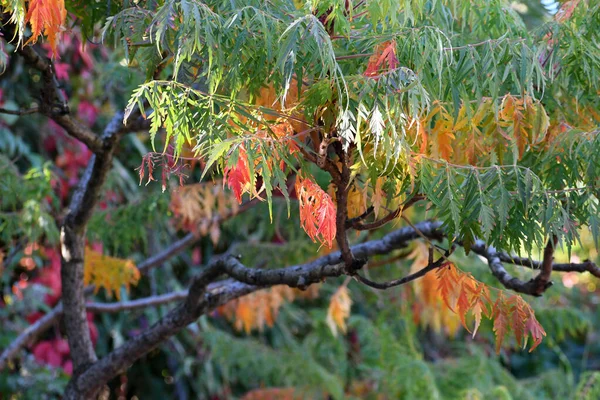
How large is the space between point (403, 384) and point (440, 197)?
228cm

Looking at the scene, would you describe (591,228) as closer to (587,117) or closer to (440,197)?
(440,197)

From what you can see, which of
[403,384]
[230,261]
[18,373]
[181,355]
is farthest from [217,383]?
[230,261]

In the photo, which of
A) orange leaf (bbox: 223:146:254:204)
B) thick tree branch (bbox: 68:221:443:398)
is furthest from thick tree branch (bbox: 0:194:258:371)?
orange leaf (bbox: 223:146:254:204)

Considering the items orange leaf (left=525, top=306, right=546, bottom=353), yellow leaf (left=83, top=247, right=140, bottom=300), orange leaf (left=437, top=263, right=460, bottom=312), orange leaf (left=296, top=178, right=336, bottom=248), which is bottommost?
yellow leaf (left=83, top=247, right=140, bottom=300)

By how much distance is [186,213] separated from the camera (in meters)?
3.07

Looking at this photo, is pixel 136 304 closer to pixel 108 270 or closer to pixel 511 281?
pixel 108 270

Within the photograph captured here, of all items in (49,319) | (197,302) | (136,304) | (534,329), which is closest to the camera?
(534,329)

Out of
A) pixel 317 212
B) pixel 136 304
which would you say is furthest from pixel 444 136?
pixel 136 304

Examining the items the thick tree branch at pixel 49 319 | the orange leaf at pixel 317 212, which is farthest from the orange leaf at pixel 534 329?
the thick tree branch at pixel 49 319

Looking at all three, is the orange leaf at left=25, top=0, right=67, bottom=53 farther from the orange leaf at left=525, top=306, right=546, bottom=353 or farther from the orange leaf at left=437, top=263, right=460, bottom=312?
the orange leaf at left=525, top=306, right=546, bottom=353

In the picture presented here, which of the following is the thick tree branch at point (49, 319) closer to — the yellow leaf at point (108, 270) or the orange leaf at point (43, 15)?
the yellow leaf at point (108, 270)

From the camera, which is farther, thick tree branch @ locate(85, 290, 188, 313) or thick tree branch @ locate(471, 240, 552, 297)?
thick tree branch @ locate(85, 290, 188, 313)

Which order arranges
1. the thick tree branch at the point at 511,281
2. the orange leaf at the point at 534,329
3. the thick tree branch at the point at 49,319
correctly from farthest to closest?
the thick tree branch at the point at 49,319, the thick tree branch at the point at 511,281, the orange leaf at the point at 534,329

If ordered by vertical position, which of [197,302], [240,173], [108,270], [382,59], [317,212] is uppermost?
[382,59]
